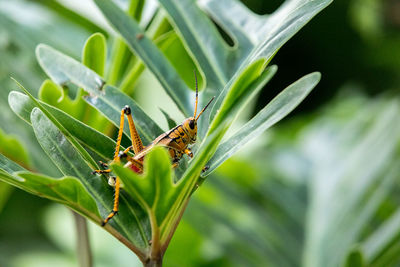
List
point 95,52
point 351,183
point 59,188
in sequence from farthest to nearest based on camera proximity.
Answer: point 351,183 → point 95,52 → point 59,188

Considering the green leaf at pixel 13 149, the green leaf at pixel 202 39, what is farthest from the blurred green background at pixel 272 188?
the green leaf at pixel 202 39

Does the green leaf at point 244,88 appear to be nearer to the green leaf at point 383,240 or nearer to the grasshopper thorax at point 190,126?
the grasshopper thorax at point 190,126

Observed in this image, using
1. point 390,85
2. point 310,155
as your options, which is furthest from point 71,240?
point 390,85

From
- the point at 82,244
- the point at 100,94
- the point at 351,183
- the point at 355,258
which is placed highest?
the point at 100,94

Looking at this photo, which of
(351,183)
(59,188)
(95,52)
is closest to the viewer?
(59,188)

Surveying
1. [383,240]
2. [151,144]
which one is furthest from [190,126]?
[383,240]

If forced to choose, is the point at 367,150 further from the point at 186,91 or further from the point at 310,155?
the point at 186,91

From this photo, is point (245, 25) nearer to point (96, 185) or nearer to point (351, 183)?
point (96, 185)
